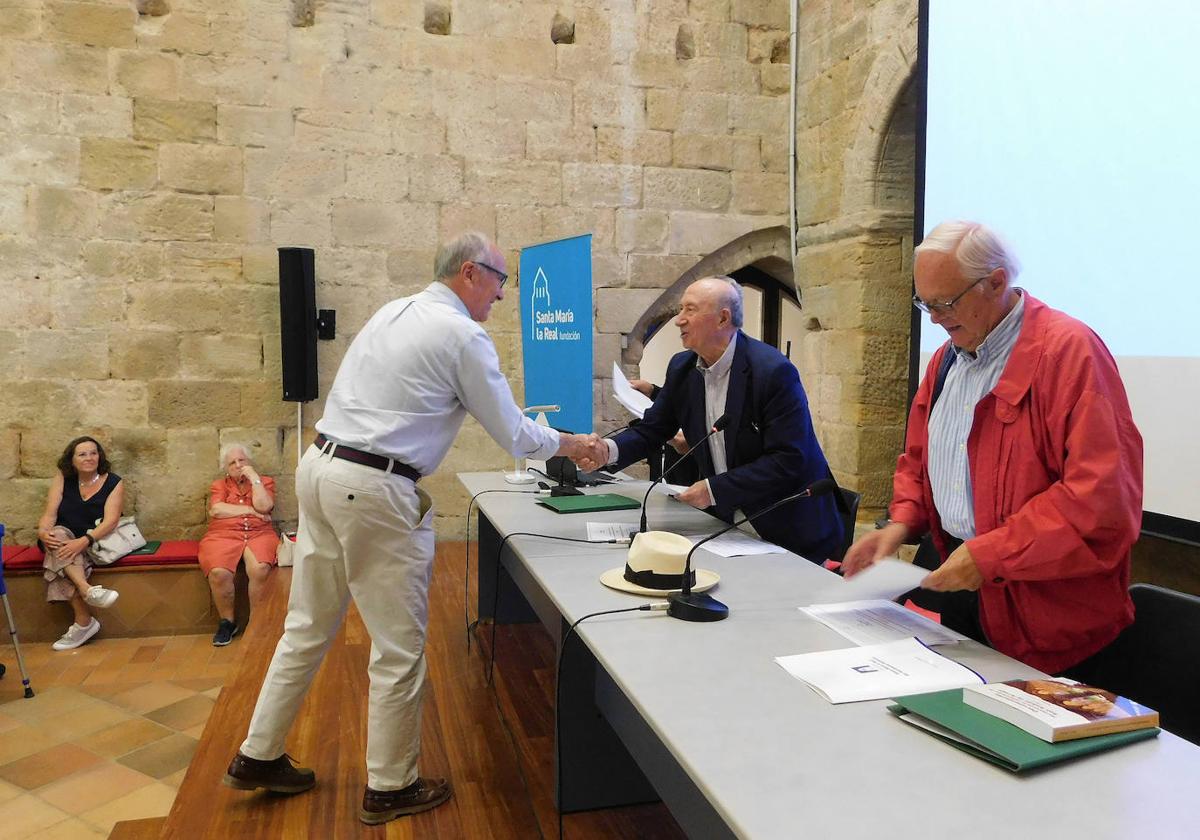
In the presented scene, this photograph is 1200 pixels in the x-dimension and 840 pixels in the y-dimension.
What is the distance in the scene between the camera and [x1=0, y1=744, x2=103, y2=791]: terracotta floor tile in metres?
3.59

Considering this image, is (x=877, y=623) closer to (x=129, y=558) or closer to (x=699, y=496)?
(x=699, y=496)

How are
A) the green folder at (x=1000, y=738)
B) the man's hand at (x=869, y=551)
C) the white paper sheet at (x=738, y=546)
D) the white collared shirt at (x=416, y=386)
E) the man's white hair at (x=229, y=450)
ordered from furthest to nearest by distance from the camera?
1. the man's white hair at (x=229, y=450)
2. the white paper sheet at (x=738, y=546)
3. the white collared shirt at (x=416, y=386)
4. the man's hand at (x=869, y=551)
5. the green folder at (x=1000, y=738)

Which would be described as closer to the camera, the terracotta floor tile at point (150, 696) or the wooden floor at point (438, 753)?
the wooden floor at point (438, 753)

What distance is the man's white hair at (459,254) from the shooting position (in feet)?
8.80

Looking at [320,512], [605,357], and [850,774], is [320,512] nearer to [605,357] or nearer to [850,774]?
[850,774]

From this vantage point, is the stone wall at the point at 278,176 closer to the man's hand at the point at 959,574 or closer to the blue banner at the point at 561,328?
the blue banner at the point at 561,328

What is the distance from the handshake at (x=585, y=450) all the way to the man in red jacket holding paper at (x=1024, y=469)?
1235 millimetres

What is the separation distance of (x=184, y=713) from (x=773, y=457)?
3.14 meters

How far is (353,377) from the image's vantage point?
250 cm

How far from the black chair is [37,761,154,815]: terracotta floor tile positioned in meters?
3.45

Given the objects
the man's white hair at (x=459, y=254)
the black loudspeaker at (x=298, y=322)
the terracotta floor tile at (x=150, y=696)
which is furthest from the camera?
the black loudspeaker at (x=298, y=322)

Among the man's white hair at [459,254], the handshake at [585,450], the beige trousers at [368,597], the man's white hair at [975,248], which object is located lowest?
the beige trousers at [368,597]

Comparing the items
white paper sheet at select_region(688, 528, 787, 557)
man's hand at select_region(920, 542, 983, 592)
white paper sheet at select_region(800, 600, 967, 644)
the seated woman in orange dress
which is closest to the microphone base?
white paper sheet at select_region(800, 600, 967, 644)

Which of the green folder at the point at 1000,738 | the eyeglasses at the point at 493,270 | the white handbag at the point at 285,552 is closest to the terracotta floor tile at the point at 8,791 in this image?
the white handbag at the point at 285,552
